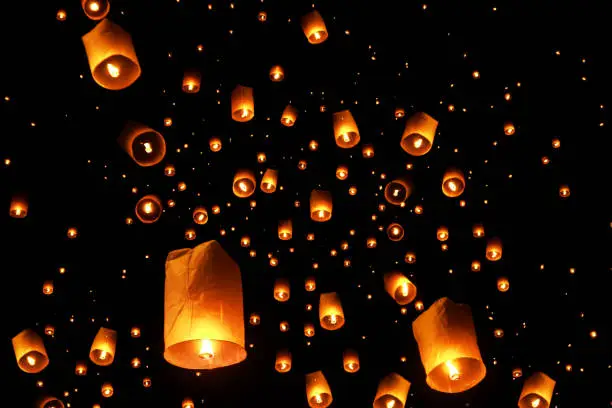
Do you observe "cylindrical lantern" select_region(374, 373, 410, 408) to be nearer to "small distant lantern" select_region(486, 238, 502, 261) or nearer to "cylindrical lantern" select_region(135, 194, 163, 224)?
"small distant lantern" select_region(486, 238, 502, 261)

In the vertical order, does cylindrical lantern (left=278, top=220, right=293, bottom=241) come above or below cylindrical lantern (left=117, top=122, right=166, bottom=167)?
above

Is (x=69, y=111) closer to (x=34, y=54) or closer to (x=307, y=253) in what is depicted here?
(x=34, y=54)

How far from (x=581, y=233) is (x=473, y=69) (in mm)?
956

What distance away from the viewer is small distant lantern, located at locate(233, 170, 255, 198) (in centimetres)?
293

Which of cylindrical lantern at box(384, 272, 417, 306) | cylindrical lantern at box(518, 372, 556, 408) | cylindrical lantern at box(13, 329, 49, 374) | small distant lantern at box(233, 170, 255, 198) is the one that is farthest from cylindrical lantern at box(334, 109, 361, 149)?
cylindrical lantern at box(13, 329, 49, 374)

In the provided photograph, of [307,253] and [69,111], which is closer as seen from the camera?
[69,111]

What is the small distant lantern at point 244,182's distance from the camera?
2.93m

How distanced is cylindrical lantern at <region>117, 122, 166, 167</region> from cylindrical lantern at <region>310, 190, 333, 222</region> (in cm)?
87

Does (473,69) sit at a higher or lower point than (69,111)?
higher

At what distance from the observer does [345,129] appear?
2828 mm

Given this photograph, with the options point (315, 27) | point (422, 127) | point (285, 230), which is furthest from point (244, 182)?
point (422, 127)

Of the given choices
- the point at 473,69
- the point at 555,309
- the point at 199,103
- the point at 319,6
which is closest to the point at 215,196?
the point at 199,103

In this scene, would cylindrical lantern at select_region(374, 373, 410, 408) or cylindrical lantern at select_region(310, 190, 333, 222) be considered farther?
cylindrical lantern at select_region(310, 190, 333, 222)

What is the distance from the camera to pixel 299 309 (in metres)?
3.54
